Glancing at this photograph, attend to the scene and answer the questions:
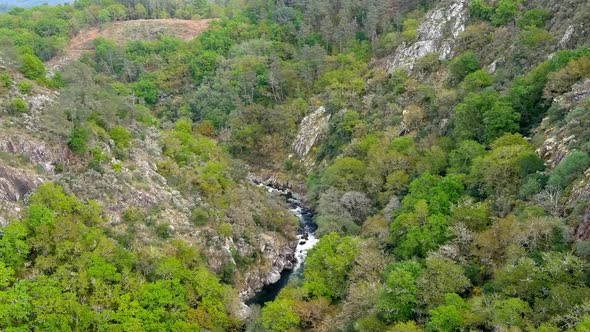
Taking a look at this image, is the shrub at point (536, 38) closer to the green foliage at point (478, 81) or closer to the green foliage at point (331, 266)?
the green foliage at point (478, 81)

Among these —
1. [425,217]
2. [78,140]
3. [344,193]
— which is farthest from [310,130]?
[425,217]

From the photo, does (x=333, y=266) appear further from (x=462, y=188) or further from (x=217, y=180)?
(x=217, y=180)

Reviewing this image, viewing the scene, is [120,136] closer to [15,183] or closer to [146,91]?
[15,183]

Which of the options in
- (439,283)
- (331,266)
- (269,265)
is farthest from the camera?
(269,265)

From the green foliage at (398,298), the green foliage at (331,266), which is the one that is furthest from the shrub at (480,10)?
the green foliage at (398,298)

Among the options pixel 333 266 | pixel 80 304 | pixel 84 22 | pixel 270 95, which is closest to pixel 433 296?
pixel 333 266
